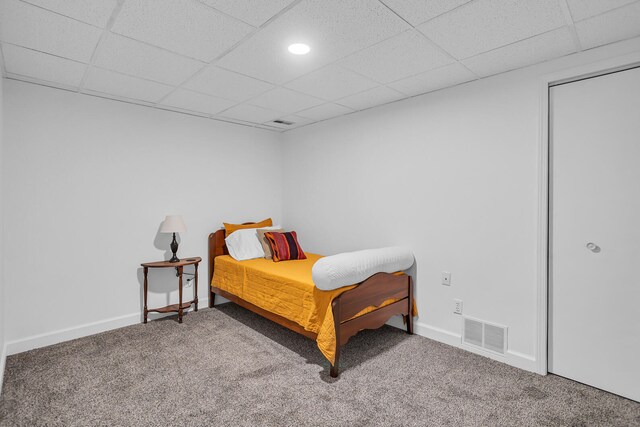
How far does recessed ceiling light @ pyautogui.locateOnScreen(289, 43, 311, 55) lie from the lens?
215 cm

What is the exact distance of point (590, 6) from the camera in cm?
173

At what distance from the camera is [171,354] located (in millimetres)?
2766

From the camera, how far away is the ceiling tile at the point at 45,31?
5.86ft

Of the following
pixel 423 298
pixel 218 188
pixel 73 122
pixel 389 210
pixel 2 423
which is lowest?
pixel 2 423

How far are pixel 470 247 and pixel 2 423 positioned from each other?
3.35 metres

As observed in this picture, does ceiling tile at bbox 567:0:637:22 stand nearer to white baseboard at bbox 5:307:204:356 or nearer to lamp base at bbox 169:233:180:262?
lamp base at bbox 169:233:180:262

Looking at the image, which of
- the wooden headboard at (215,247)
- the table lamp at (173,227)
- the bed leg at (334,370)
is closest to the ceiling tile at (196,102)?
the table lamp at (173,227)

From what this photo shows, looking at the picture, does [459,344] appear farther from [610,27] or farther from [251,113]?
[251,113]

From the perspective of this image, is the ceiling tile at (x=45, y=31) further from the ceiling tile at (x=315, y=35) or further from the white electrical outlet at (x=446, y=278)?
the white electrical outlet at (x=446, y=278)

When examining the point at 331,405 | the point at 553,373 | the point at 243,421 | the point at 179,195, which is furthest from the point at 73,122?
the point at 553,373

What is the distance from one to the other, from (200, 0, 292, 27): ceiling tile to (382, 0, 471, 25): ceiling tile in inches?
22.0

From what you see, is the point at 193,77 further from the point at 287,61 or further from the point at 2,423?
the point at 2,423

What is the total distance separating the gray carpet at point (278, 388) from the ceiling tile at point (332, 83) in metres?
2.28

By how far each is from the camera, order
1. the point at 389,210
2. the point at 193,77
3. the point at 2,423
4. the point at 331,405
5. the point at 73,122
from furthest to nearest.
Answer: the point at 389,210, the point at 73,122, the point at 193,77, the point at 331,405, the point at 2,423
